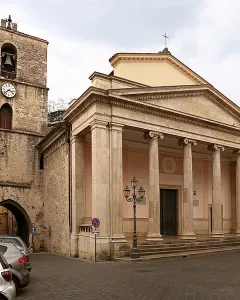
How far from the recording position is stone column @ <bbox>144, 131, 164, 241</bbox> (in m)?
20.3

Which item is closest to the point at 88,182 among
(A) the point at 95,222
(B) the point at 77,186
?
(B) the point at 77,186

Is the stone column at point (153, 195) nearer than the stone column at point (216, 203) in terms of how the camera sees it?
Yes

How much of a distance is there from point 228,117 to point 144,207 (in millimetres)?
7874

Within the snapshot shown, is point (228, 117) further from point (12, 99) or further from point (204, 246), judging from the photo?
point (12, 99)

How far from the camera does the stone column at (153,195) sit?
2027 centimetres

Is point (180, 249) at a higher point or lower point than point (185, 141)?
lower

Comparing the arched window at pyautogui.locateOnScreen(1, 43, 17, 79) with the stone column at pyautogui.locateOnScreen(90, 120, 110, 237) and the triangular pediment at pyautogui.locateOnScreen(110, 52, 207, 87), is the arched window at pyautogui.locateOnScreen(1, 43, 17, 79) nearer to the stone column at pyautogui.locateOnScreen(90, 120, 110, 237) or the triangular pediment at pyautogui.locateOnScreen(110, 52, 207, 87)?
the triangular pediment at pyautogui.locateOnScreen(110, 52, 207, 87)

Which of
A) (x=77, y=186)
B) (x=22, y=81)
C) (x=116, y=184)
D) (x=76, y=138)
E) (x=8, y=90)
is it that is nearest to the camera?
(x=116, y=184)

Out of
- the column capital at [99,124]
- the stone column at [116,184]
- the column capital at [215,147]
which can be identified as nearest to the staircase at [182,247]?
the stone column at [116,184]

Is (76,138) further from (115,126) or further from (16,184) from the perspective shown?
(16,184)

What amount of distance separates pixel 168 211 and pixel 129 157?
4782 mm

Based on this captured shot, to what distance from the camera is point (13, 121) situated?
2800cm

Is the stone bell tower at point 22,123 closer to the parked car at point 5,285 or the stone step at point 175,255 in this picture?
the stone step at point 175,255

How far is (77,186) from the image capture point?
2145cm
